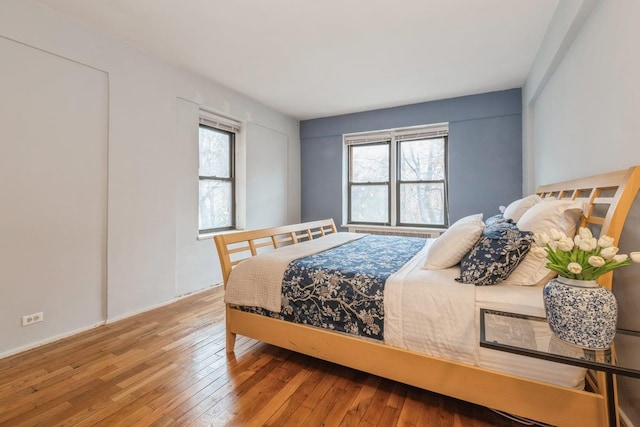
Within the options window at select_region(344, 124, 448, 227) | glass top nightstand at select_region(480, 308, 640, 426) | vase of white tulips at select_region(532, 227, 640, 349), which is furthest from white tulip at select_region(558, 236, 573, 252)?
window at select_region(344, 124, 448, 227)

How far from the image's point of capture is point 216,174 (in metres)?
3.85

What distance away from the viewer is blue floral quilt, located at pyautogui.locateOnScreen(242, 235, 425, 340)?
162 cm

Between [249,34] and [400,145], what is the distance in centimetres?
287

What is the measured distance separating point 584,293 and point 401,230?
3.50 meters

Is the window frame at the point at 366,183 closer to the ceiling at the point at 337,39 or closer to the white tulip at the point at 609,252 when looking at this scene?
the ceiling at the point at 337,39

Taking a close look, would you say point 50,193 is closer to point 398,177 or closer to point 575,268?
point 575,268

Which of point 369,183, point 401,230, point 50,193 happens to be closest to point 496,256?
point 401,230

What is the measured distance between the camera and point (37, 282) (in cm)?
220

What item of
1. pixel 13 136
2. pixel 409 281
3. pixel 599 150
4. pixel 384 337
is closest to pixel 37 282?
pixel 13 136

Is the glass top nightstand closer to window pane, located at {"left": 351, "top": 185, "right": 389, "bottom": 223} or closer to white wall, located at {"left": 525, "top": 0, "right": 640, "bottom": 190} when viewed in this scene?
white wall, located at {"left": 525, "top": 0, "right": 640, "bottom": 190}

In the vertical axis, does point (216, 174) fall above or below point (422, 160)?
below

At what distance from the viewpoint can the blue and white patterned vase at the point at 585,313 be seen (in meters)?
0.95

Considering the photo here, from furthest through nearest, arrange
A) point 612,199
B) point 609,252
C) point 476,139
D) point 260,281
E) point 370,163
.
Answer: point 370,163 < point 476,139 < point 260,281 < point 612,199 < point 609,252

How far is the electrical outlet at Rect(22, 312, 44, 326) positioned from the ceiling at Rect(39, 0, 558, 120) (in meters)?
2.38
